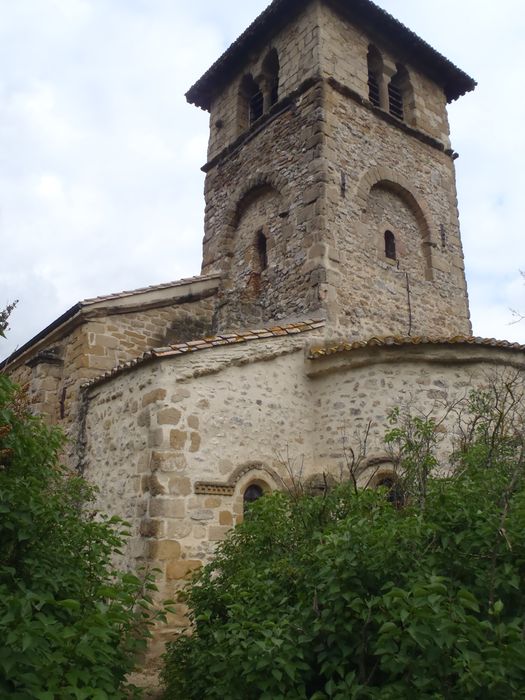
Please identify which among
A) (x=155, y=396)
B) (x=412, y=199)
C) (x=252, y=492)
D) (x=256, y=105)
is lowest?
(x=252, y=492)

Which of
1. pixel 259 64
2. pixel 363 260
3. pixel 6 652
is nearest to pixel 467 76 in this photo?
pixel 259 64

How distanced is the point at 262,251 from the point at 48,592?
8.91m

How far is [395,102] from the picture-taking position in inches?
509

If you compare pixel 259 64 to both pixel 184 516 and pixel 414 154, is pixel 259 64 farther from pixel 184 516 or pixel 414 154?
pixel 184 516

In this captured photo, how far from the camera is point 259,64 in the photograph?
42.3ft

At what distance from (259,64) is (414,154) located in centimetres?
395

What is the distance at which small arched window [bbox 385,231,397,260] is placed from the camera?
11172mm

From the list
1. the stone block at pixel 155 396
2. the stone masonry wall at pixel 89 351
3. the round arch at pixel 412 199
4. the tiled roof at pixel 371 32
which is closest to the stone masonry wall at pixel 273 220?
the stone masonry wall at pixel 89 351

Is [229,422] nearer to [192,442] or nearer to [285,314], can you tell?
[192,442]

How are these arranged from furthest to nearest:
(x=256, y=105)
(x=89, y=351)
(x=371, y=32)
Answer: (x=256, y=105)
(x=371, y=32)
(x=89, y=351)

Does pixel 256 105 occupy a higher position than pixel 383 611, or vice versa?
pixel 256 105

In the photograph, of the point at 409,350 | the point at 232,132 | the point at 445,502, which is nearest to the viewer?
the point at 445,502

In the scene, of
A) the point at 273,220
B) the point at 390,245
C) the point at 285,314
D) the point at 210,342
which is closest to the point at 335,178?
the point at 273,220

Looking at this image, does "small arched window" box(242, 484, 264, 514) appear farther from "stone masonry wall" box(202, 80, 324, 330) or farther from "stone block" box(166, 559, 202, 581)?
"stone masonry wall" box(202, 80, 324, 330)
